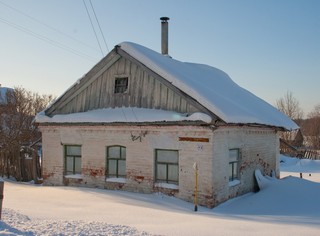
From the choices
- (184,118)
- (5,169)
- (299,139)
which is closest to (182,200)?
(184,118)

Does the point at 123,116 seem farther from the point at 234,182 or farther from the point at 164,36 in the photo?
the point at 164,36

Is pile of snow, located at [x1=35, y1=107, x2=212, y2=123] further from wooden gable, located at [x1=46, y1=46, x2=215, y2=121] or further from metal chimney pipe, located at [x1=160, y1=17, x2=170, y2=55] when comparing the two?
metal chimney pipe, located at [x1=160, y1=17, x2=170, y2=55]

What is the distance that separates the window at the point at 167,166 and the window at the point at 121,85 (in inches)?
103

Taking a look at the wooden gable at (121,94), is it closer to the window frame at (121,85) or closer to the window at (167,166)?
the window frame at (121,85)

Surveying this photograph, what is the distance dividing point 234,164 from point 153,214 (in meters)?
5.24

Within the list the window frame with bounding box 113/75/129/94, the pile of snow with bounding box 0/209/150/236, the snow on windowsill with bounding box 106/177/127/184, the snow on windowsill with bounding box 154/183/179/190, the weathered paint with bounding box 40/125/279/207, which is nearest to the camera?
the pile of snow with bounding box 0/209/150/236

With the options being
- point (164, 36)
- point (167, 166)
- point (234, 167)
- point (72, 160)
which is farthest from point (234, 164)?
point (164, 36)

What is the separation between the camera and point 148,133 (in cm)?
1163

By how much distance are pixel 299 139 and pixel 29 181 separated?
134 feet

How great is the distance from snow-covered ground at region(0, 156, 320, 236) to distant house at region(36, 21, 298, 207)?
0.81m

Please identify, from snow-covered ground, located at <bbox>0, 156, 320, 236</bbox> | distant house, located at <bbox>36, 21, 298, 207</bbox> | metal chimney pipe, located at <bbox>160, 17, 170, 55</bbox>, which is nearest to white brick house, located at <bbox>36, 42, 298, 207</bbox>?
distant house, located at <bbox>36, 21, 298, 207</bbox>

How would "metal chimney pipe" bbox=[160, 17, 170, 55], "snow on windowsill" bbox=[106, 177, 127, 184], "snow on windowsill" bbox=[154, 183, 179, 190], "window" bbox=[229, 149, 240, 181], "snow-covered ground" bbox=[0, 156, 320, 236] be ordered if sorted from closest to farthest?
"snow-covered ground" bbox=[0, 156, 320, 236]
"snow on windowsill" bbox=[154, 183, 179, 190]
"window" bbox=[229, 149, 240, 181]
"snow on windowsill" bbox=[106, 177, 127, 184]
"metal chimney pipe" bbox=[160, 17, 170, 55]

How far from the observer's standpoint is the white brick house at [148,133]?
10646 mm

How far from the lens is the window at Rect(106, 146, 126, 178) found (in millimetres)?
12336
